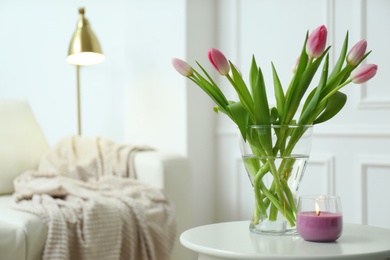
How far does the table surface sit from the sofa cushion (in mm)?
1383

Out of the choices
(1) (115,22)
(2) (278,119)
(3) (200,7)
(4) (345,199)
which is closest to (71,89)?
(1) (115,22)

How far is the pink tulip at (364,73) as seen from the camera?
131 centimetres

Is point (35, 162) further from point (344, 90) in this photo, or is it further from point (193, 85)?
point (344, 90)

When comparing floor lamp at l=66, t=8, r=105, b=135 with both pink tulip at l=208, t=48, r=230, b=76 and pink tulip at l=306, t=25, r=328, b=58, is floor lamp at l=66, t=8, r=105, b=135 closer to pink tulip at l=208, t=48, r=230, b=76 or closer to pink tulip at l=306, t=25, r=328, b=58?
pink tulip at l=208, t=48, r=230, b=76

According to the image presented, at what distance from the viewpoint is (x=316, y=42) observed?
1301 millimetres

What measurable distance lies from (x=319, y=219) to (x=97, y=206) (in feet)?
3.36

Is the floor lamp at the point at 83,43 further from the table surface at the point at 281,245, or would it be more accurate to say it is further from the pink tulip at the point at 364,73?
the pink tulip at the point at 364,73

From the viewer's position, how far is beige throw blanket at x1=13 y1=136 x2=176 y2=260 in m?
2.03

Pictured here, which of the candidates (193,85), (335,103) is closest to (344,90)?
(193,85)

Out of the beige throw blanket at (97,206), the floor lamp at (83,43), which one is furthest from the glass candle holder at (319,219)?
the floor lamp at (83,43)

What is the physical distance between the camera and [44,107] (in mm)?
3658

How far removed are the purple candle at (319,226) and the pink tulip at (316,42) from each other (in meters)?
0.33

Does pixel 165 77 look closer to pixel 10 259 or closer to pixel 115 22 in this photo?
pixel 115 22

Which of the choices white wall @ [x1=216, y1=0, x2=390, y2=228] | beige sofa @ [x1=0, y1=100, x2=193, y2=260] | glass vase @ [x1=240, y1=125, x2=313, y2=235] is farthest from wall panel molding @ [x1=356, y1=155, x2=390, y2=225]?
glass vase @ [x1=240, y1=125, x2=313, y2=235]
